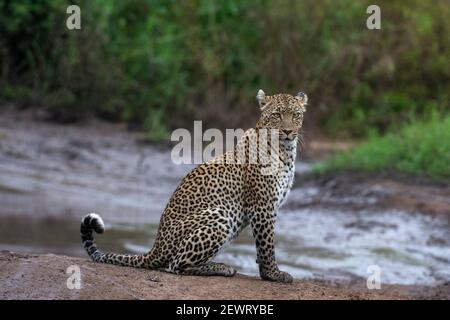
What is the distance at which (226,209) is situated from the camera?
7836 millimetres

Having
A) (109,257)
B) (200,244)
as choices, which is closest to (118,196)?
(109,257)

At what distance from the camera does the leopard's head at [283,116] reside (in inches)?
316

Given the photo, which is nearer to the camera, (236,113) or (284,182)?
(284,182)

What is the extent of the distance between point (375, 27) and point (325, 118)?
6.75 feet

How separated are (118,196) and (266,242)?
6411 millimetres

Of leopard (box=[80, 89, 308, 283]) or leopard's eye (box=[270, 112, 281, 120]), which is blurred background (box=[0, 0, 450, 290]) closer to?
leopard (box=[80, 89, 308, 283])

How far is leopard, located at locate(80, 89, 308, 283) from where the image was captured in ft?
25.2

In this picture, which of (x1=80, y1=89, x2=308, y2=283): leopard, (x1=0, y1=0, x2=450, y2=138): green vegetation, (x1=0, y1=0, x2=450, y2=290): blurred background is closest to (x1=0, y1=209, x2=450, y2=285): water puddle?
(x1=0, y1=0, x2=450, y2=290): blurred background

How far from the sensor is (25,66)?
18.4 m

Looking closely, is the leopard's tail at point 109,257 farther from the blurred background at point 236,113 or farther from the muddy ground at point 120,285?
the blurred background at point 236,113

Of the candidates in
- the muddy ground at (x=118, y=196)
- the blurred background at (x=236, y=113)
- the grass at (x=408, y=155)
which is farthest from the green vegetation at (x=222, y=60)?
the grass at (x=408, y=155)

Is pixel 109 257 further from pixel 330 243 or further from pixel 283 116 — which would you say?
pixel 330 243
